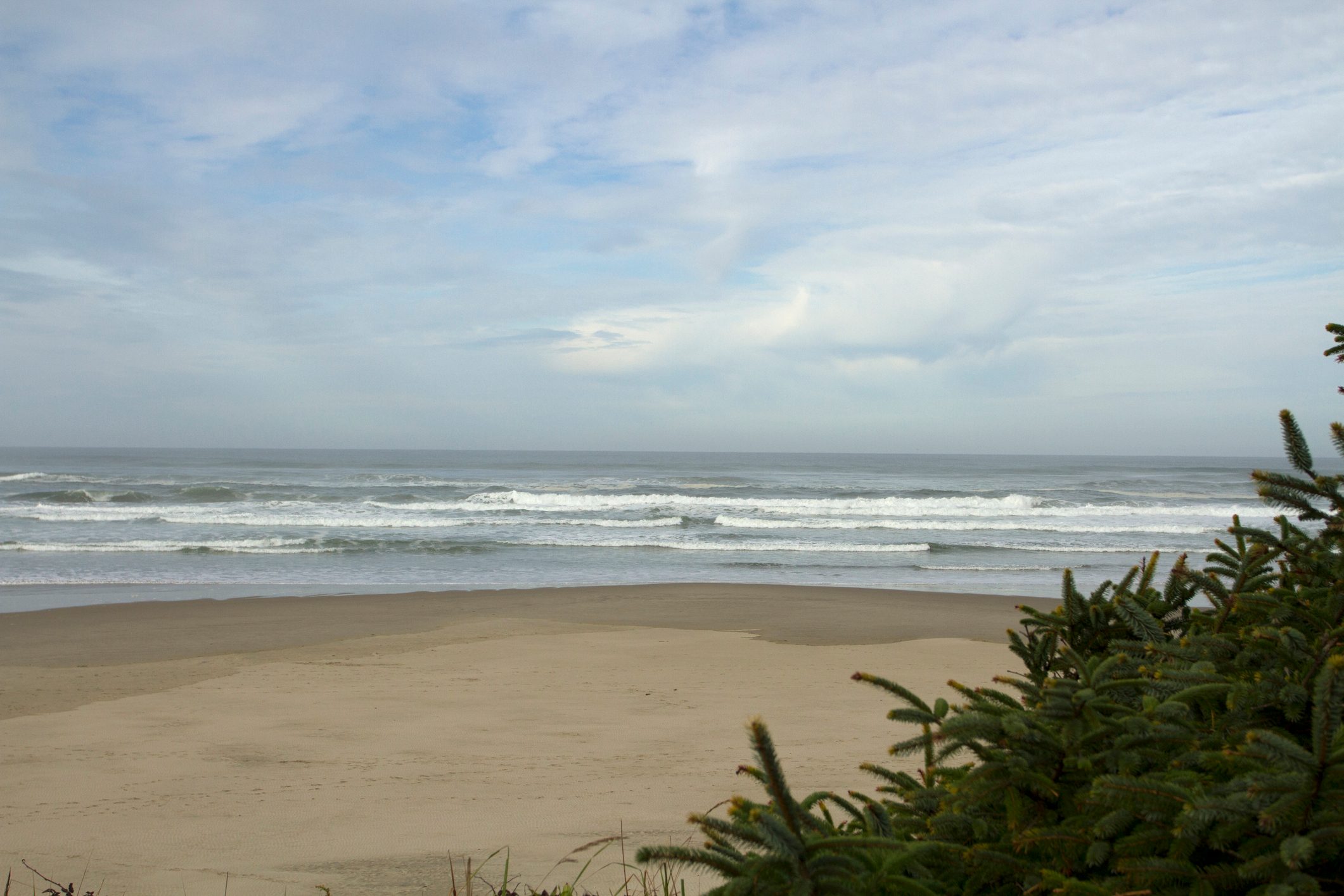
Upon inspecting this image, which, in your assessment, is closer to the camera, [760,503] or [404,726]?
[404,726]

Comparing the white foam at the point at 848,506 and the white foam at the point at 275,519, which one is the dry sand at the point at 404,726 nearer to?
the white foam at the point at 275,519

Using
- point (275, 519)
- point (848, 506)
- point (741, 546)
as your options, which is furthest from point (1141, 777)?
point (848, 506)

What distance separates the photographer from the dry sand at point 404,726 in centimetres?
457

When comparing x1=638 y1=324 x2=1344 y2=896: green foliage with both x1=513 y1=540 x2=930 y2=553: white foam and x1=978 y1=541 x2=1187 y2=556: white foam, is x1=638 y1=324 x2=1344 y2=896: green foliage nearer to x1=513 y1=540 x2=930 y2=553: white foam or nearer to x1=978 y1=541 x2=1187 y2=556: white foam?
x1=513 y1=540 x2=930 y2=553: white foam

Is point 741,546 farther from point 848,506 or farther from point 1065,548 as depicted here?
point 848,506

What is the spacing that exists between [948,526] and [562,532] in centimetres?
1119

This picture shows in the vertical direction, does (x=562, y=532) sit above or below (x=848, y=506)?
below

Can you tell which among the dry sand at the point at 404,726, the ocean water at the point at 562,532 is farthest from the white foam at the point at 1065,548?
the dry sand at the point at 404,726

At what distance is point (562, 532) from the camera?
23.2m

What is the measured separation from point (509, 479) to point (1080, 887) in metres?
47.5

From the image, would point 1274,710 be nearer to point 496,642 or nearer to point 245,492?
point 496,642

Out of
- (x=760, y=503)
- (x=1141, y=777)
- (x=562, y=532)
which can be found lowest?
(x=562, y=532)

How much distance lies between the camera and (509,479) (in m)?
47.7

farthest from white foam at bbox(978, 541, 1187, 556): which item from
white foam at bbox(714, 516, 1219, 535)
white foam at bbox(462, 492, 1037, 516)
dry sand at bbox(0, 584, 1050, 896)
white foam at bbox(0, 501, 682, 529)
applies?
white foam at bbox(0, 501, 682, 529)
